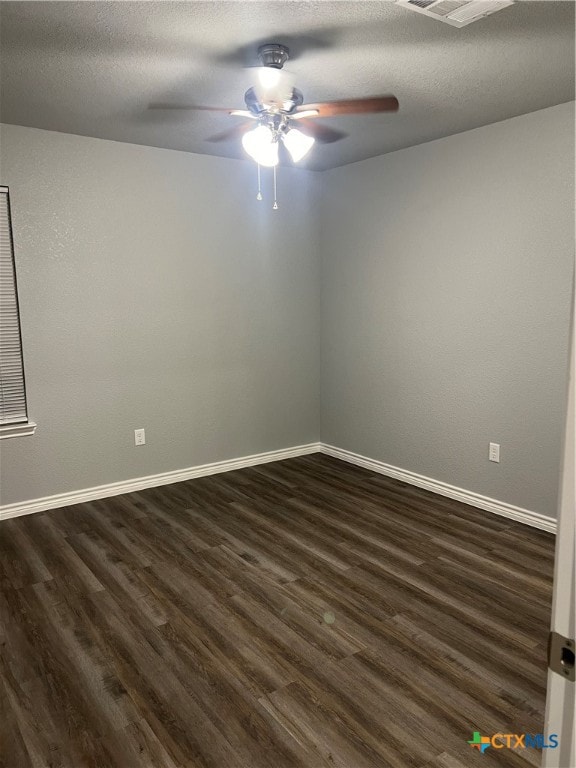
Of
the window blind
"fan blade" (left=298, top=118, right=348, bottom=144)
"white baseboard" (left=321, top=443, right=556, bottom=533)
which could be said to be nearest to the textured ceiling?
"fan blade" (left=298, top=118, right=348, bottom=144)

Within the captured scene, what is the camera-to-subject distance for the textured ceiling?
2.16 meters

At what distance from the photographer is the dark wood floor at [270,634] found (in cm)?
196

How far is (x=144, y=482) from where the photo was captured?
4402mm

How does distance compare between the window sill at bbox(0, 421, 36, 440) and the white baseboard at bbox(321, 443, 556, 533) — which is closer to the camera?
the white baseboard at bbox(321, 443, 556, 533)

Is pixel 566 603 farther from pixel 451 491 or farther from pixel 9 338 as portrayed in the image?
pixel 9 338

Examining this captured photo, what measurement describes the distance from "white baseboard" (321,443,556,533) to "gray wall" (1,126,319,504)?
1.81 ft

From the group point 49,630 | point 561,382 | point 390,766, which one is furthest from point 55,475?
point 561,382

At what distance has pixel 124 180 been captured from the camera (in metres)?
4.05

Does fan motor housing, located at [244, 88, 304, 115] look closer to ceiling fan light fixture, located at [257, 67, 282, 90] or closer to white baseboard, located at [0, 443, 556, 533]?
ceiling fan light fixture, located at [257, 67, 282, 90]

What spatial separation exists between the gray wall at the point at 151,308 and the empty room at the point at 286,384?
0.02 metres

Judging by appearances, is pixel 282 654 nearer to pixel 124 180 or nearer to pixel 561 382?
pixel 561 382

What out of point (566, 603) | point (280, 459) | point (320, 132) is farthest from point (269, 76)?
point (280, 459)

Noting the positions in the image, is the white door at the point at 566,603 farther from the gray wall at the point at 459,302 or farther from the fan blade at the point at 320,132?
the gray wall at the point at 459,302

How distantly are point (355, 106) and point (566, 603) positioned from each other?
2.29 metres
